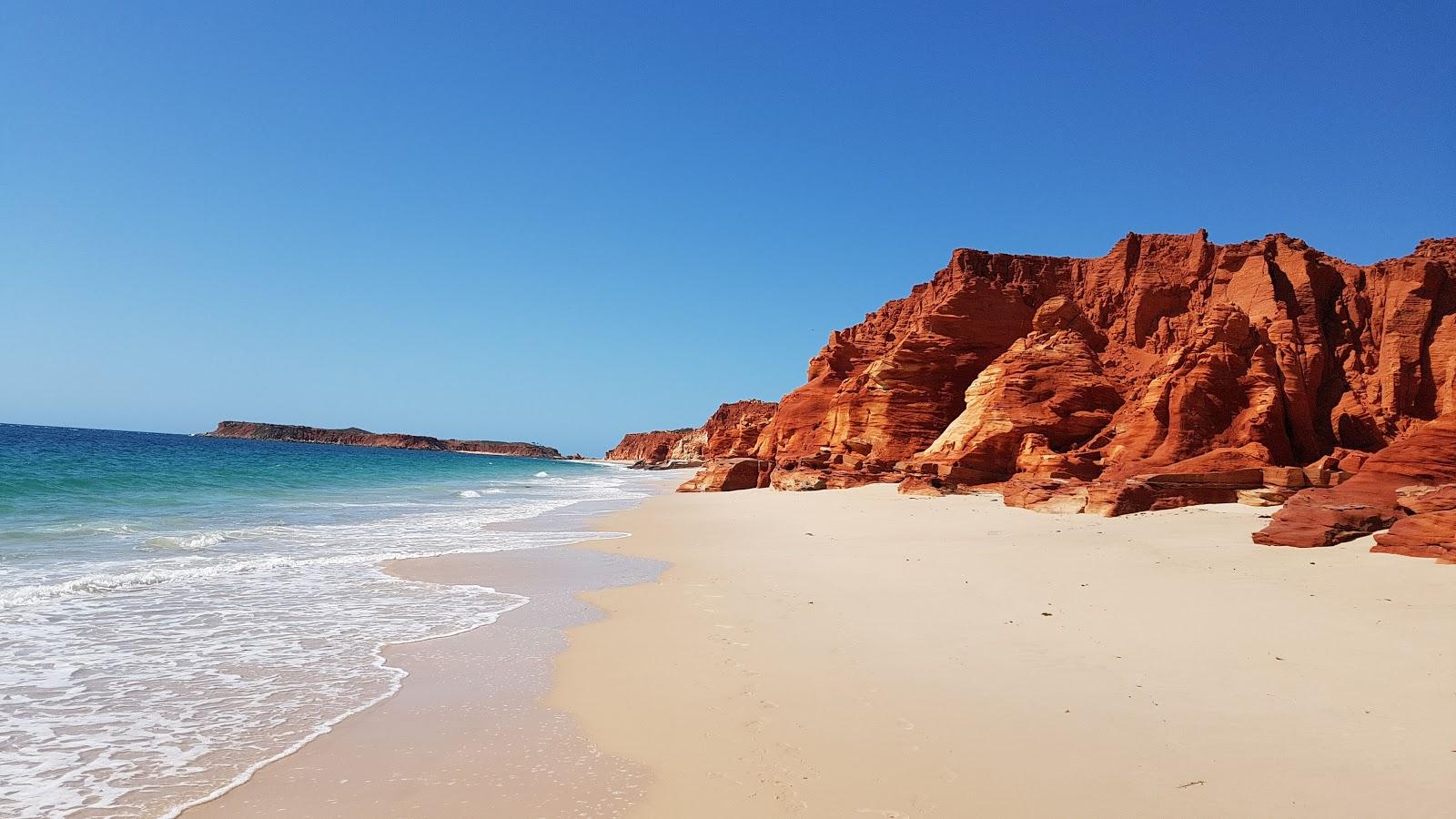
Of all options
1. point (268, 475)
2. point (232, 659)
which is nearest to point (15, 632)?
point (232, 659)

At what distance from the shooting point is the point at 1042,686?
546 centimetres

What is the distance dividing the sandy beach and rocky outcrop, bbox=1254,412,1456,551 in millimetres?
534

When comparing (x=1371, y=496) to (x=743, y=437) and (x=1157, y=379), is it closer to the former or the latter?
(x=1157, y=379)

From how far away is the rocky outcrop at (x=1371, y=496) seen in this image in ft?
33.2

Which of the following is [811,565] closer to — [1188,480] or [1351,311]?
[1188,480]

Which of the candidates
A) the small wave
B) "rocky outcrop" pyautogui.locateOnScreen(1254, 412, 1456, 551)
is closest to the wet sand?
the small wave

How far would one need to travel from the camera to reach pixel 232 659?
21.8ft

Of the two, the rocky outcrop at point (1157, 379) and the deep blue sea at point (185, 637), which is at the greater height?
the rocky outcrop at point (1157, 379)

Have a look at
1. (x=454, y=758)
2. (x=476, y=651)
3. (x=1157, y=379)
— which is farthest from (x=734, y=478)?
(x=454, y=758)

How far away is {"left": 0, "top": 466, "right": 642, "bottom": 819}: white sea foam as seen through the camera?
4.33m

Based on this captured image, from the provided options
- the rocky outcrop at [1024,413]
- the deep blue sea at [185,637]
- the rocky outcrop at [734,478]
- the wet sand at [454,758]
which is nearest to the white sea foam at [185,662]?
the deep blue sea at [185,637]

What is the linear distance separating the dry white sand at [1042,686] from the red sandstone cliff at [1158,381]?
23.2 feet

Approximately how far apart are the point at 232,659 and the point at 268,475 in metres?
38.2

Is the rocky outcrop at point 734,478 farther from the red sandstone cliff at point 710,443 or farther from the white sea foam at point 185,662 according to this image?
the white sea foam at point 185,662
